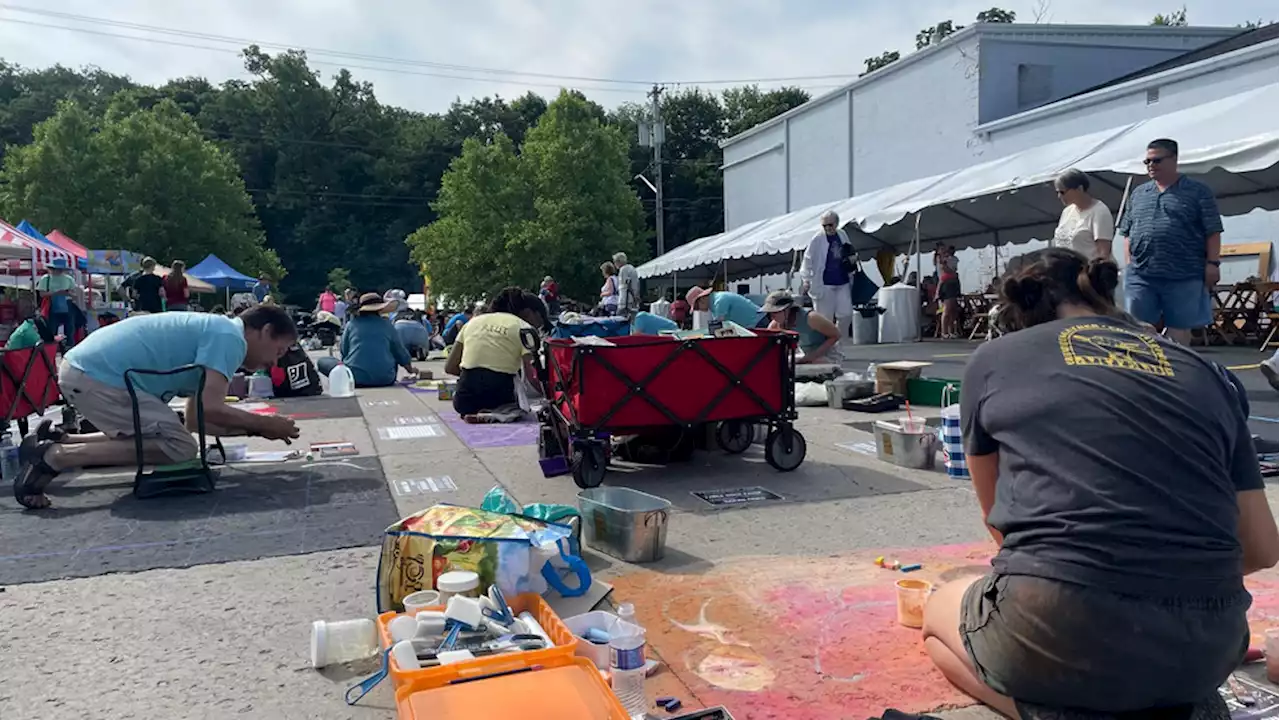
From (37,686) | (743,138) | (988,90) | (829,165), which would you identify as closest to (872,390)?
(37,686)

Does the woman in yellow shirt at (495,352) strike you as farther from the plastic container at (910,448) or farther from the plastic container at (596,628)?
the plastic container at (596,628)

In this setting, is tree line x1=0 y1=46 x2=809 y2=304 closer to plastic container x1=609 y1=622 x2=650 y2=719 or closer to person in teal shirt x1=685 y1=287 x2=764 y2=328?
person in teal shirt x1=685 y1=287 x2=764 y2=328

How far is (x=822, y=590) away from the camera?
3.36m

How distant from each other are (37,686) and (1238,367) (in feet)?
36.9

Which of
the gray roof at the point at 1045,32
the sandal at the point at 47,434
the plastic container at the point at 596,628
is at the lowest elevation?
the plastic container at the point at 596,628

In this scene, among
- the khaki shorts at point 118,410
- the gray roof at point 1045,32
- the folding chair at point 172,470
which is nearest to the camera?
the folding chair at point 172,470

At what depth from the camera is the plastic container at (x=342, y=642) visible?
2.77 meters

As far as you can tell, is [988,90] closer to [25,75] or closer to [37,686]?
[37,686]

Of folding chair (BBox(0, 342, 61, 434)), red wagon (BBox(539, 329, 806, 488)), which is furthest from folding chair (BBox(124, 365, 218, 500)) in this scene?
red wagon (BBox(539, 329, 806, 488))

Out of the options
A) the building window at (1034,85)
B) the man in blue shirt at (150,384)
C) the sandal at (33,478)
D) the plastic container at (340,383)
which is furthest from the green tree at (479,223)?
the sandal at (33,478)

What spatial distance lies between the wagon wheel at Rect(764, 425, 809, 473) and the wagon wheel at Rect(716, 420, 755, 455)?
0.58m

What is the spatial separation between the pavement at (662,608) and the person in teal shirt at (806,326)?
10.4 feet

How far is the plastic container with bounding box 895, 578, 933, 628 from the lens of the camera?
296 cm

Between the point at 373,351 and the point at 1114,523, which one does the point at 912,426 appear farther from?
the point at 373,351
